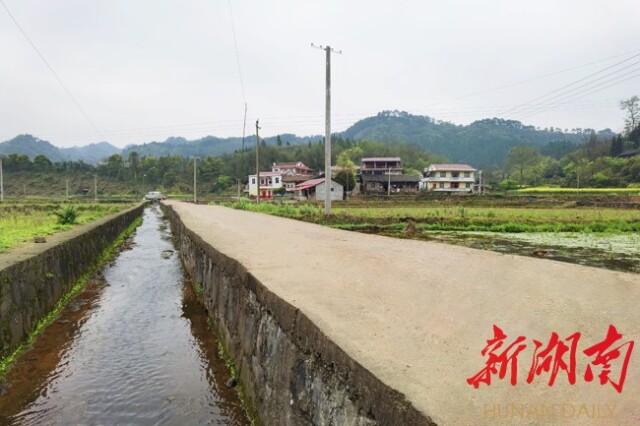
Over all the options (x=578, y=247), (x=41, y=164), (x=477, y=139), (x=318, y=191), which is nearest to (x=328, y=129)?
(x=578, y=247)

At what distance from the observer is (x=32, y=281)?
6.93 metres

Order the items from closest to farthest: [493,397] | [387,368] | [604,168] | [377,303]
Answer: [493,397] → [387,368] → [377,303] → [604,168]

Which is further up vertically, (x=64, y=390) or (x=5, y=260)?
(x=5, y=260)

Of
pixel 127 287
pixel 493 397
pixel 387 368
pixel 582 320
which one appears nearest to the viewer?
pixel 493 397

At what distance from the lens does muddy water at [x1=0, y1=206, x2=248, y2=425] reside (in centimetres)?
446

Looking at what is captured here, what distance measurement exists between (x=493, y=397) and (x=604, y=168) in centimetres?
7786

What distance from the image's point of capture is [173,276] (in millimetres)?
11867

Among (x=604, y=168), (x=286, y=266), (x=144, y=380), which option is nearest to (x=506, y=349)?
(x=286, y=266)

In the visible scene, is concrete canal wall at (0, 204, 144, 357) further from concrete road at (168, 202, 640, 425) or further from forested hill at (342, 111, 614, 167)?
forested hill at (342, 111, 614, 167)

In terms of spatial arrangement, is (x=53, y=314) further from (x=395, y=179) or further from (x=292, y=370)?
(x=395, y=179)

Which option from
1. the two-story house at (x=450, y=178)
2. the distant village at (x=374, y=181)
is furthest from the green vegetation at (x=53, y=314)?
the two-story house at (x=450, y=178)

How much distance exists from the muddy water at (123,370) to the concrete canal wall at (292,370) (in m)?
0.49

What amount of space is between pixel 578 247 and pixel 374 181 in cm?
5321

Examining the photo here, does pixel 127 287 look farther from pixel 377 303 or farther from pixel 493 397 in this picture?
pixel 493 397
